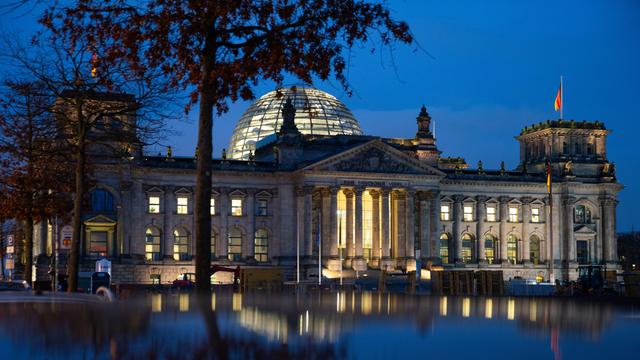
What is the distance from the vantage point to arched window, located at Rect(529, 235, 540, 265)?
115137 mm

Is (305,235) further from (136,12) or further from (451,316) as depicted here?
(451,316)

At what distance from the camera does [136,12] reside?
19.9 m

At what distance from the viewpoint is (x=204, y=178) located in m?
20.2

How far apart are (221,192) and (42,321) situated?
93.1 metres

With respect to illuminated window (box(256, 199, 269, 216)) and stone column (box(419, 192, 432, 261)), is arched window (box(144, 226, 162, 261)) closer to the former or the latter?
illuminated window (box(256, 199, 269, 216))

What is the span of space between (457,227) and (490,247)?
5.19m

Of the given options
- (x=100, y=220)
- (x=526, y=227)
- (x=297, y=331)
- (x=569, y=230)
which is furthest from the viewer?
(x=526, y=227)

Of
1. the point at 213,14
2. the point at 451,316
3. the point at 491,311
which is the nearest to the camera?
the point at 451,316

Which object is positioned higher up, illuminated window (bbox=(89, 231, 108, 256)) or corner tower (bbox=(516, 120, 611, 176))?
corner tower (bbox=(516, 120, 611, 176))

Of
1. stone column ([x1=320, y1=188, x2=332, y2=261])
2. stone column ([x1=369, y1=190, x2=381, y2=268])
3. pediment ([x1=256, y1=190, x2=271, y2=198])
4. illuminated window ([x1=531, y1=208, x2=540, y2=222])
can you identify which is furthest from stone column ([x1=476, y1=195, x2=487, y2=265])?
pediment ([x1=256, y1=190, x2=271, y2=198])

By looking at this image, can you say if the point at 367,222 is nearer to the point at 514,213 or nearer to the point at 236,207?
the point at 236,207

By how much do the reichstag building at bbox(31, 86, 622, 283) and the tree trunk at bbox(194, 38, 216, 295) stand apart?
75.8 meters

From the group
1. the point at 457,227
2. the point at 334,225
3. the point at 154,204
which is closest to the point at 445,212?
the point at 457,227

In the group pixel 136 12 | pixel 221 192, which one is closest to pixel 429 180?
pixel 221 192
